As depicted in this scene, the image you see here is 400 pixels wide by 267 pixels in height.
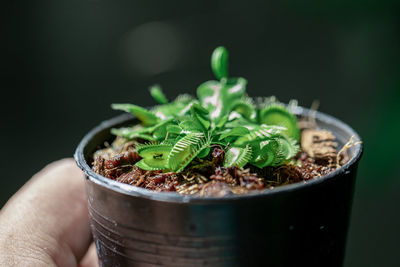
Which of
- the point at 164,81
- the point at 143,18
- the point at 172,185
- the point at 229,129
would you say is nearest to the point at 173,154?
the point at 172,185

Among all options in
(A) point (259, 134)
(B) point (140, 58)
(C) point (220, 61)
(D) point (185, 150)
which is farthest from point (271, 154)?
(B) point (140, 58)

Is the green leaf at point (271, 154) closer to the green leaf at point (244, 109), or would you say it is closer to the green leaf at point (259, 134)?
the green leaf at point (259, 134)

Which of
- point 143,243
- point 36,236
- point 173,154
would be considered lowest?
point 36,236

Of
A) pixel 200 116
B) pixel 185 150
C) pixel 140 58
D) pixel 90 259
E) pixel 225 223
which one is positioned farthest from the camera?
pixel 140 58

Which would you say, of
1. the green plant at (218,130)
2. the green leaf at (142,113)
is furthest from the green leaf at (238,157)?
the green leaf at (142,113)

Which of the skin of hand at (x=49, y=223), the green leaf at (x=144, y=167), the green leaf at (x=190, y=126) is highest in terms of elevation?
the green leaf at (x=190, y=126)

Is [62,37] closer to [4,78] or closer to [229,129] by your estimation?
[4,78]

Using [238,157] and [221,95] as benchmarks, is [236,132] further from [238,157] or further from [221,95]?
[221,95]
